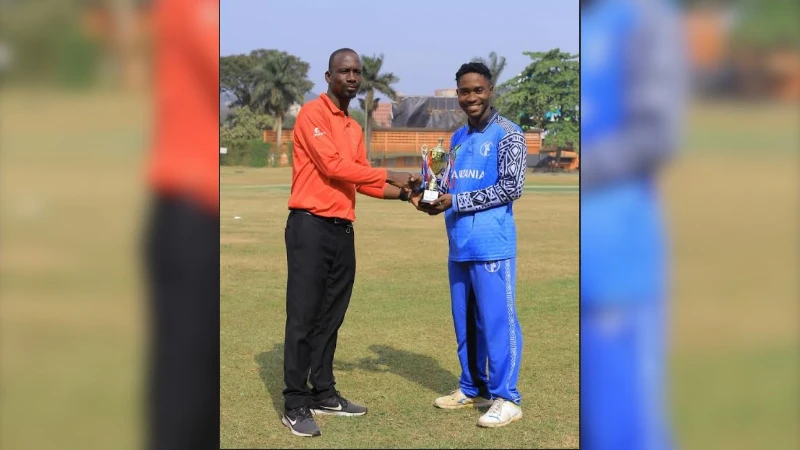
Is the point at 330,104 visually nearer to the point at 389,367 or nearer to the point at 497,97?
the point at 389,367

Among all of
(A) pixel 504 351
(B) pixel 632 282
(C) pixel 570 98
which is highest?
(C) pixel 570 98

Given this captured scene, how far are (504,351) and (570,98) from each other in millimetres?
50350

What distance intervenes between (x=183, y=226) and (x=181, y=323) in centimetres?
32

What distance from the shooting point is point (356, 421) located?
192 inches

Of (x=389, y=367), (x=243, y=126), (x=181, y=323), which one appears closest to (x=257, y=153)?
(x=243, y=126)

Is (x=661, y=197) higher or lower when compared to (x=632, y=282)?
higher

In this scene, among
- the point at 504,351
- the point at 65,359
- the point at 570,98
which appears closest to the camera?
the point at 65,359

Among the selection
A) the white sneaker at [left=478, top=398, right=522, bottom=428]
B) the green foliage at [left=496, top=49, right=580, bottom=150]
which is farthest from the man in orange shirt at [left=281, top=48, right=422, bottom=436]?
the green foliage at [left=496, top=49, right=580, bottom=150]

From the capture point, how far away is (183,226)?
2.73 metres

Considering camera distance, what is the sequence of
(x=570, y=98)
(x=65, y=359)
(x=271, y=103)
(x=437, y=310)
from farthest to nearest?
(x=271, y=103), (x=570, y=98), (x=437, y=310), (x=65, y=359)

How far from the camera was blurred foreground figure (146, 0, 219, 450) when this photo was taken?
266cm

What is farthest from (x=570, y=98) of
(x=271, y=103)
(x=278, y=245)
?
(x=278, y=245)

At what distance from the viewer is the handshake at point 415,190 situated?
471 centimetres

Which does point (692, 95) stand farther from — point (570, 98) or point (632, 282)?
point (570, 98)
